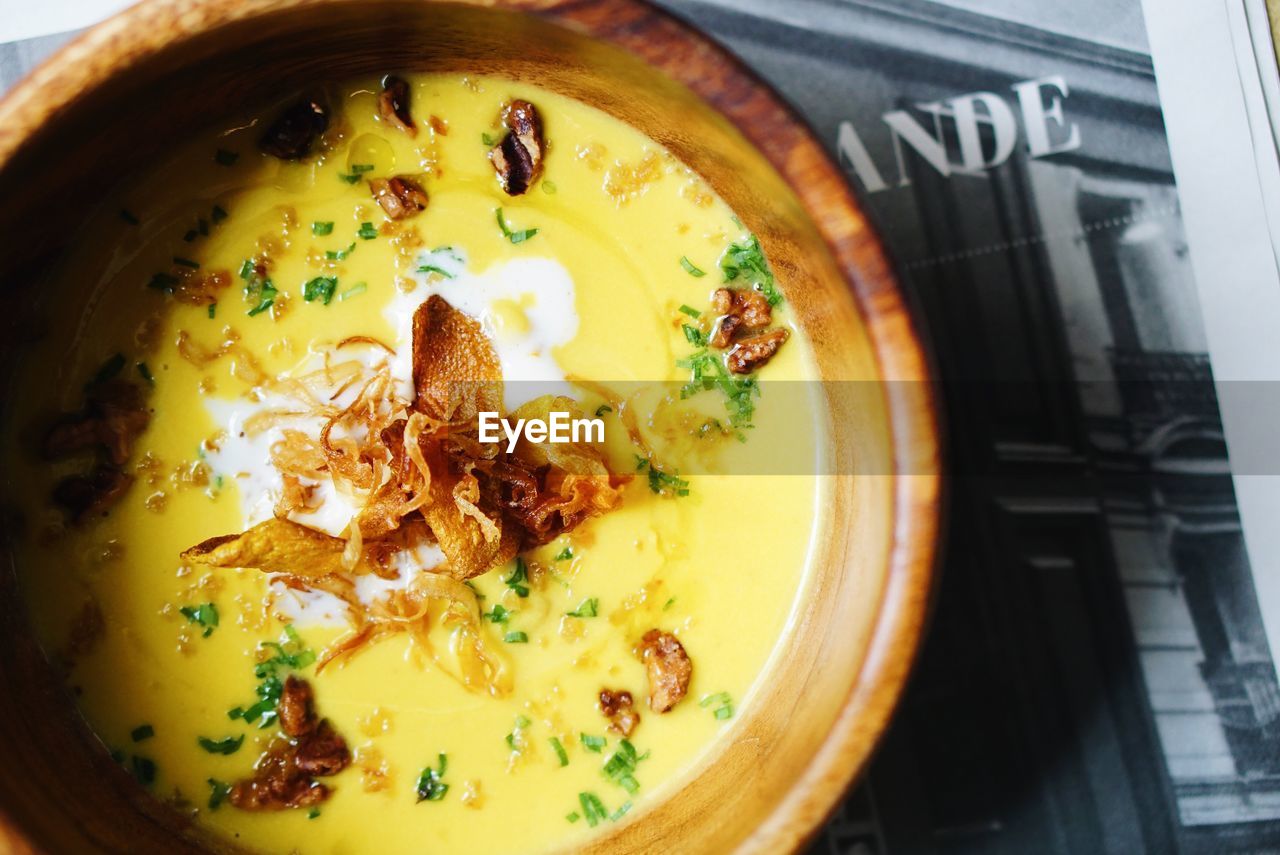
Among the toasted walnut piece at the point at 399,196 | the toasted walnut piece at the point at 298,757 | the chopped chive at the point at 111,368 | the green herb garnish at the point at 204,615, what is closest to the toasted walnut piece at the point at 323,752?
the toasted walnut piece at the point at 298,757

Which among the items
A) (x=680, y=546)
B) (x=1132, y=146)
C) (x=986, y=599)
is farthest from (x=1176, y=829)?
(x=1132, y=146)

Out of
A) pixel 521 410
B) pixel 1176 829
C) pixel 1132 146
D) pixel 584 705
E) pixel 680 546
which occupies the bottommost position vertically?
pixel 1176 829

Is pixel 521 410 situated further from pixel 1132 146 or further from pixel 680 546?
pixel 1132 146

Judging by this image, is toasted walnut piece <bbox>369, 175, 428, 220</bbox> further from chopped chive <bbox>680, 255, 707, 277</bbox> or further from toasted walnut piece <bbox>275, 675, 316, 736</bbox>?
toasted walnut piece <bbox>275, 675, 316, 736</bbox>

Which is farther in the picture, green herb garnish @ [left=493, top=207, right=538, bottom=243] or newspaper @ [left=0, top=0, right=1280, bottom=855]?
newspaper @ [left=0, top=0, right=1280, bottom=855]

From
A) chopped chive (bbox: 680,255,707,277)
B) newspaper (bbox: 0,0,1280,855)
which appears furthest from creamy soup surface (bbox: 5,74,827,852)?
newspaper (bbox: 0,0,1280,855)

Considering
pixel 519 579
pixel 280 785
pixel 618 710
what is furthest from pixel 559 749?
pixel 280 785

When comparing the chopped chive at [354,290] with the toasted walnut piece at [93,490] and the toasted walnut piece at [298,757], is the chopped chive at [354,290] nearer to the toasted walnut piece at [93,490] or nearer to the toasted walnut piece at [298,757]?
the toasted walnut piece at [93,490]
